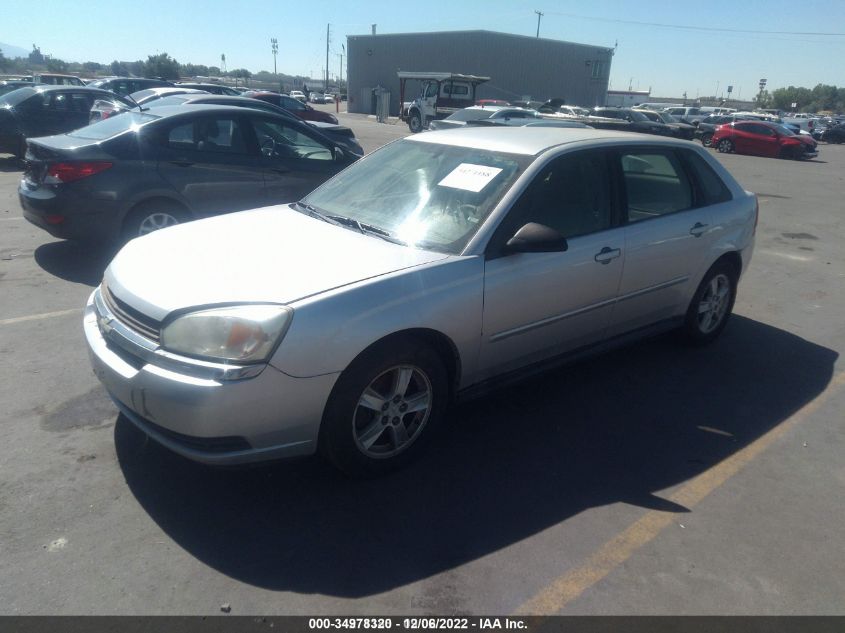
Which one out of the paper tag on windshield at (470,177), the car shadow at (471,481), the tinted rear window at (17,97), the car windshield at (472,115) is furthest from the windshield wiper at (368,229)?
the car windshield at (472,115)

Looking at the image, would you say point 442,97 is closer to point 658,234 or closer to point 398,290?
point 658,234

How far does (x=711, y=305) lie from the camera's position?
529 centimetres

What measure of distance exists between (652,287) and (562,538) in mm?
2228

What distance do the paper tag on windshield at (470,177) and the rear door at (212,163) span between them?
11.9 ft

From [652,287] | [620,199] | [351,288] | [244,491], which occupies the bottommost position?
[244,491]

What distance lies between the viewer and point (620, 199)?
4.35 m

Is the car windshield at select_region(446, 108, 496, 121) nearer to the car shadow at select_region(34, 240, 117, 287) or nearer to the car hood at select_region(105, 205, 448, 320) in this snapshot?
the car shadow at select_region(34, 240, 117, 287)

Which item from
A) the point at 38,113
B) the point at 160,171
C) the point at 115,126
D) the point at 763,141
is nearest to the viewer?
the point at 160,171

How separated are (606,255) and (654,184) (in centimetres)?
95

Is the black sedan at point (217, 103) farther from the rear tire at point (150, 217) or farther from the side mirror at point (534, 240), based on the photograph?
the side mirror at point (534, 240)

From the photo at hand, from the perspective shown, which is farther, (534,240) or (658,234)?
(658,234)

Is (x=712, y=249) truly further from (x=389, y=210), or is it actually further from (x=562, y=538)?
(x=562, y=538)

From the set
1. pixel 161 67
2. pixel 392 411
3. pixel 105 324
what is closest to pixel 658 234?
pixel 392 411

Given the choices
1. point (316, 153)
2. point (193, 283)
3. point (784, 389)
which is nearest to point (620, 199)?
point (784, 389)
